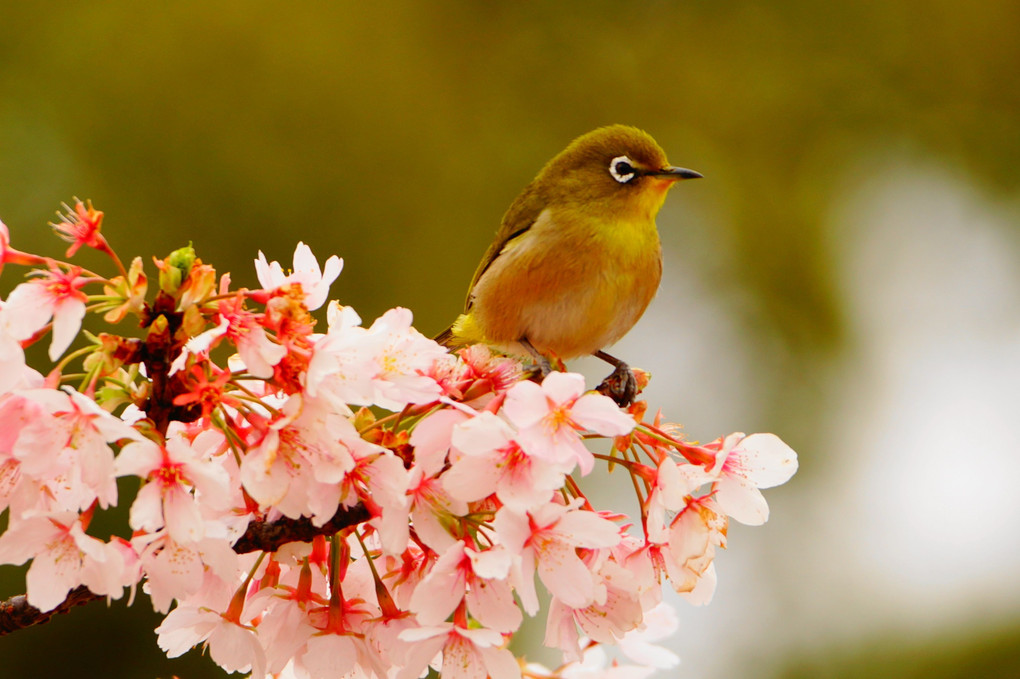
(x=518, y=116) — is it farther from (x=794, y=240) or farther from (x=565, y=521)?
(x=565, y=521)

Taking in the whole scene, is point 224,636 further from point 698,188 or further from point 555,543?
point 698,188

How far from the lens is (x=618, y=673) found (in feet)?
7.48

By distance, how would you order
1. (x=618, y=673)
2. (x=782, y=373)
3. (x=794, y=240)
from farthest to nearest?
(x=794, y=240), (x=782, y=373), (x=618, y=673)

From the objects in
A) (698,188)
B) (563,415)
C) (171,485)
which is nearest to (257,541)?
(171,485)

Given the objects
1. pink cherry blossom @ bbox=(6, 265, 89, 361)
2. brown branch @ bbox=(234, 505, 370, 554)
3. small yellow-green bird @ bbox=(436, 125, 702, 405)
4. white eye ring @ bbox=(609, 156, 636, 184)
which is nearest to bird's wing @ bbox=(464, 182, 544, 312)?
small yellow-green bird @ bbox=(436, 125, 702, 405)

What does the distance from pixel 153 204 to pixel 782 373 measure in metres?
4.72

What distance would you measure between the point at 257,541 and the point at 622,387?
0.91 meters

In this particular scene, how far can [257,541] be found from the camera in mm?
1541

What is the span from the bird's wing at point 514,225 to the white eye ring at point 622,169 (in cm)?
26

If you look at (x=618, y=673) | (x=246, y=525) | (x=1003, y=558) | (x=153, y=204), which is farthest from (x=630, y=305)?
(x=1003, y=558)

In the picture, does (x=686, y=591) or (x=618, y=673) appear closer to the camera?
(x=686, y=591)

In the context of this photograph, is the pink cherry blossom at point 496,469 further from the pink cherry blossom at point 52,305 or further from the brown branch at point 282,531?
the pink cherry blossom at point 52,305

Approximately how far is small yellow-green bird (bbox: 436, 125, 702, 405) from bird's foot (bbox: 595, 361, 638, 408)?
67 centimetres

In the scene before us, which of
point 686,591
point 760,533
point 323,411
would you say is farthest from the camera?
point 760,533
